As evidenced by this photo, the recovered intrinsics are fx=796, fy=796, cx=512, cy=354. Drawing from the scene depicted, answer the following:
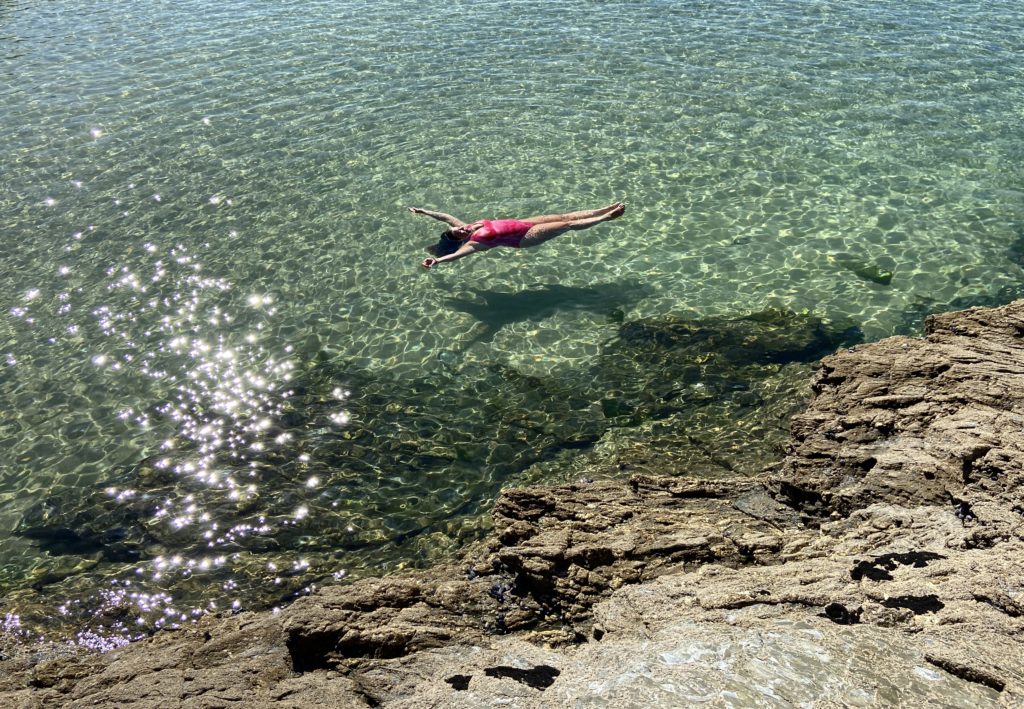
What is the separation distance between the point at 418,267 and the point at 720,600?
8.90m

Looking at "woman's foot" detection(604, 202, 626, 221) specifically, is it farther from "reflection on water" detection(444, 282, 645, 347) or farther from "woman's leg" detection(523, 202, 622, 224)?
"reflection on water" detection(444, 282, 645, 347)

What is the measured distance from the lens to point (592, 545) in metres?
7.13

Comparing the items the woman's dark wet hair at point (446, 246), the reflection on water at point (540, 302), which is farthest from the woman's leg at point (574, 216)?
the woman's dark wet hair at point (446, 246)

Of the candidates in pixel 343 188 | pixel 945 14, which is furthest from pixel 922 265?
pixel 945 14

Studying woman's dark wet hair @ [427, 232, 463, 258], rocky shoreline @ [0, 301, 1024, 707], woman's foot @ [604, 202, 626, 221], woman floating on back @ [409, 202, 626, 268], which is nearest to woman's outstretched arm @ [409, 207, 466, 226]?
woman floating on back @ [409, 202, 626, 268]

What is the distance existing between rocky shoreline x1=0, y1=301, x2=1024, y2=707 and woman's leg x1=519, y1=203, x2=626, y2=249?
494 centimetres

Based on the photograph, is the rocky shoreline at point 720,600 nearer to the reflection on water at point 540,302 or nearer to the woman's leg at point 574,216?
the reflection on water at point 540,302

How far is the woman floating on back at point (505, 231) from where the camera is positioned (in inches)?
485

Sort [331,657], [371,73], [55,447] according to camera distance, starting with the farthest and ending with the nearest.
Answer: [371,73]
[55,447]
[331,657]

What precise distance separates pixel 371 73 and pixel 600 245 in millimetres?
9503

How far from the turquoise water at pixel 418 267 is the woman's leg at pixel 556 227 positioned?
689 millimetres

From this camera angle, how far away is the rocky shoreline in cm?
496

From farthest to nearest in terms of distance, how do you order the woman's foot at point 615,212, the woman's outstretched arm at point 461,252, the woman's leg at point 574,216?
the woman's leg at point 574,216 < the woman's foot at point 615,212 < the woman's outstretched arm at point 461,252

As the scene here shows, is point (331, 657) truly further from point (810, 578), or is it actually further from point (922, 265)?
point (922, 265)
